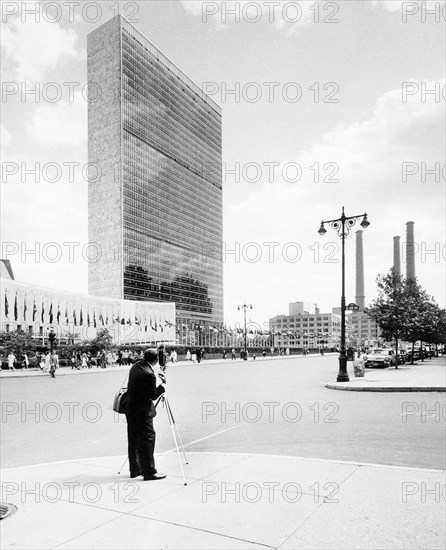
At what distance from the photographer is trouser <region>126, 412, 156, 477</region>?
6172mm

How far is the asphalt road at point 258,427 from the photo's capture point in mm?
8062

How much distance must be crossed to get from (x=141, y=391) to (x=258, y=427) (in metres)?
5.01

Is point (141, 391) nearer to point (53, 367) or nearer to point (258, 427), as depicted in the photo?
point (258, 427)

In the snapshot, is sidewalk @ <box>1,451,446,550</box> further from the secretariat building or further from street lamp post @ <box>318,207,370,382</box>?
Answer: the secretariat building

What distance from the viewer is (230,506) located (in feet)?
17.0

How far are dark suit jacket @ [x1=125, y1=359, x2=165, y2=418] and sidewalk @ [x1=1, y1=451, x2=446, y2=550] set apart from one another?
A: 85 cm

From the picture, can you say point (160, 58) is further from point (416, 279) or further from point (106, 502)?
point (106, 502)

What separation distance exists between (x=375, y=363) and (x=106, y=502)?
34274 millimetres

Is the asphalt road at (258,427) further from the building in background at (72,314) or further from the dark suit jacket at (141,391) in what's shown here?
the building in background at (72,314)

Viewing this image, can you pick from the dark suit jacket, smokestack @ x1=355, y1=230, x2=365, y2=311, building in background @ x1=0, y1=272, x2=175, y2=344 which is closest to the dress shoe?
the dark suit jacket

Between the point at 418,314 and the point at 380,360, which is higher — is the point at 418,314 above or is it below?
above

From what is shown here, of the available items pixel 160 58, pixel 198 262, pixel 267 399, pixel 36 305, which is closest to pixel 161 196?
pixel 198 262

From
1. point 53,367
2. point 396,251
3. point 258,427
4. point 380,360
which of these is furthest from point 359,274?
point 258,427

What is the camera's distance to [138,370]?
620 cm
